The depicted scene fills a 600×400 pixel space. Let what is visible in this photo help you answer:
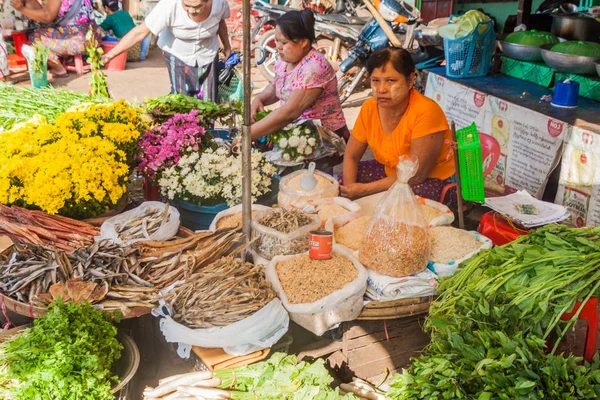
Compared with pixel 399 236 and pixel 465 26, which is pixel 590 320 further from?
pixel 465 26

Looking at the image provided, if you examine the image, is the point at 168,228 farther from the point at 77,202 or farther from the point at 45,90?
the point at 45,90

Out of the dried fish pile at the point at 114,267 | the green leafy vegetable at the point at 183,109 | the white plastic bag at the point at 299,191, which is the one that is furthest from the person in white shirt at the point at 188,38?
the dried fish pile at the point at 114,267

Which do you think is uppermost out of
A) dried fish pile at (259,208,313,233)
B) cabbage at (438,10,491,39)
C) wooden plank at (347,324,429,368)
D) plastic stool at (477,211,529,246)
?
cabbage at (438,10,491,39)

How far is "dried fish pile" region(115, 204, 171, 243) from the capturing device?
2.96 metres

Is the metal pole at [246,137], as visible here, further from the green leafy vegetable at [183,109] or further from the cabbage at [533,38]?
the cabbage at [533,38]

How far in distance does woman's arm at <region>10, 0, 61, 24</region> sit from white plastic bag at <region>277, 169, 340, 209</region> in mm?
7050

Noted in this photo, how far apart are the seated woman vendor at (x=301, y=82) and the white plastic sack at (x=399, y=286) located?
1588 millimetres

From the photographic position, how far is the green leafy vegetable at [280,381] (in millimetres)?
2162

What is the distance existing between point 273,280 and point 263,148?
1.99 metres

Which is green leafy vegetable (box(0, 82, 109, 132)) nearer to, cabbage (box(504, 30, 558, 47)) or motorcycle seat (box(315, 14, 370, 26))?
cabbage (box(504, 30, 558, 47))

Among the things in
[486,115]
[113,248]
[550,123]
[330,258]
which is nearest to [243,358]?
[330,258]

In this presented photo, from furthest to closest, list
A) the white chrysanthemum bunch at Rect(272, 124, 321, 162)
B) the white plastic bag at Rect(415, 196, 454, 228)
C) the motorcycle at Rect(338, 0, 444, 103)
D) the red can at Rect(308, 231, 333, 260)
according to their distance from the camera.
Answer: the motorcycle at Rect(338, 0, 444, 103) → the white chrysanthemum bunch at Rect(272, 124, 321, 162) → the white plastic bag at Rect(415, 196, 454, 228) → the red can at Rect(308, 231, 333, 260)

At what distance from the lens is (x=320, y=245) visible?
261cm

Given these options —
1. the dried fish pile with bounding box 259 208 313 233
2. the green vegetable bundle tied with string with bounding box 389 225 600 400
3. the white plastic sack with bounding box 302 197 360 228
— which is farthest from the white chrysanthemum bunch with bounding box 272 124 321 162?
the green vegetable bundle tied with string with bounding box 389 225 600 400
